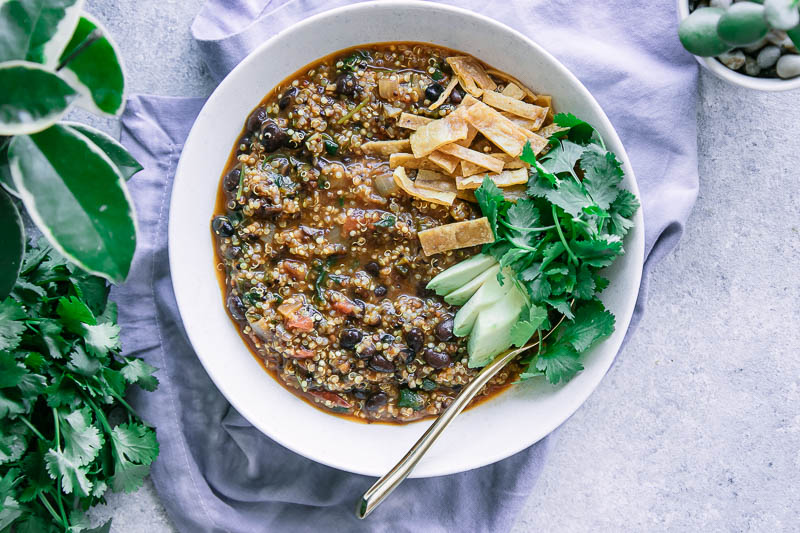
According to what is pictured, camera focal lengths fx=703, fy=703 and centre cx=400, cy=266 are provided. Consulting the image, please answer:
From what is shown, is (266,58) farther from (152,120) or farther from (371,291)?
(371,291)

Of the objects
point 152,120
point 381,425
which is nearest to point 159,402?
point 381,425

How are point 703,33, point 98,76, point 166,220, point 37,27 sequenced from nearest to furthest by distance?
1. point 37,27
2. point 98,76
3. point 703,33
4. point 166,220

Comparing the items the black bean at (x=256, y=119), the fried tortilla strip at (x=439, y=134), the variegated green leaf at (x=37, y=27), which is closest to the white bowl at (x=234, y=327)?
the black bean at (x=256, y=119)

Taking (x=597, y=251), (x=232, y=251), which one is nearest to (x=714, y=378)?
(x=597, y=251)

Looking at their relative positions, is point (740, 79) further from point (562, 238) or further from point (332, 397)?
point (332, 397)

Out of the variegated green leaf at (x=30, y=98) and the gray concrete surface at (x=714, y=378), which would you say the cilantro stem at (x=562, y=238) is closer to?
the gray concrete surface at (x=714, y=378)

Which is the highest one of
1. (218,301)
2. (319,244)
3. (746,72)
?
(746,72)
